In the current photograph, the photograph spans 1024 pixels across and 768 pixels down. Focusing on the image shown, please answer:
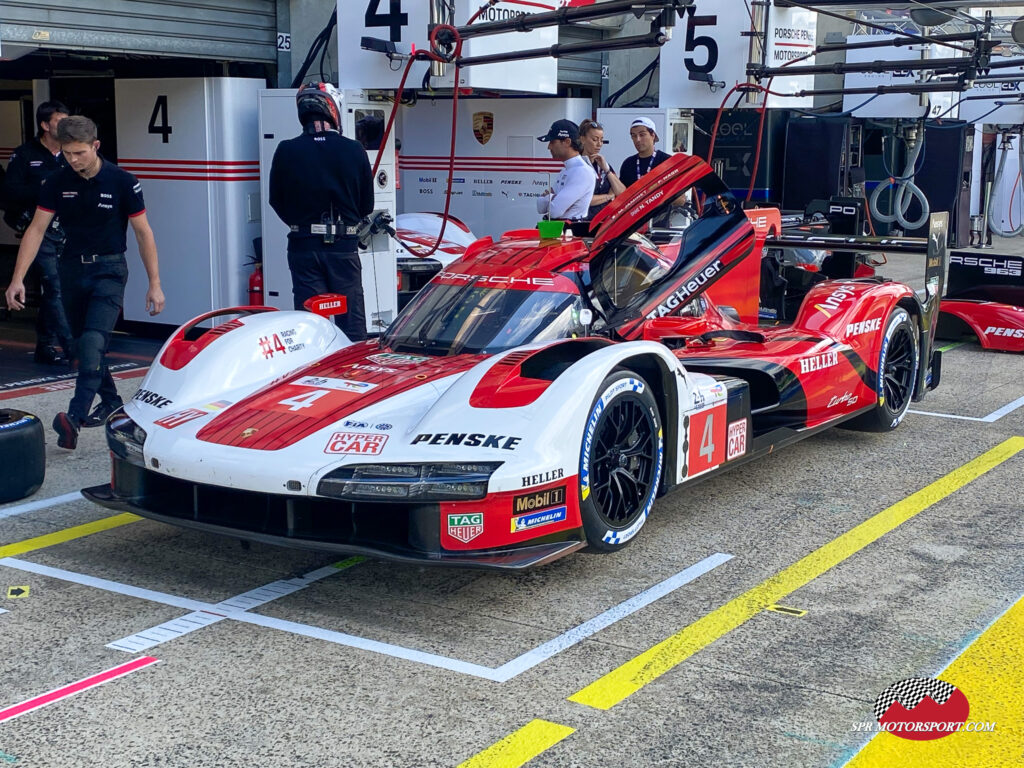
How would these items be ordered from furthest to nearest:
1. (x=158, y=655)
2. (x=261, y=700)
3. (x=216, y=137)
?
(x=216, y=137)
(x=158, y=655)
(x=261, y=700)

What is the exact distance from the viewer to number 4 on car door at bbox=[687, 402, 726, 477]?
197 inches

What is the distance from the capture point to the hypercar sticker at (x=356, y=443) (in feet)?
13.6

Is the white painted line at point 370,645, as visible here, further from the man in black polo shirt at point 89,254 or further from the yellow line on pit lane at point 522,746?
the man in black polo shirt at point 89,254

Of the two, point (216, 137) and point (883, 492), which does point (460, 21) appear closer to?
point (216, 137)

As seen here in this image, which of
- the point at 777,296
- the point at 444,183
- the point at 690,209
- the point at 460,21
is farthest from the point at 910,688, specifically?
the point at 444,183

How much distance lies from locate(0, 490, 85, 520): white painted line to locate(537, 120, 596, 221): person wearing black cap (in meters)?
3.60

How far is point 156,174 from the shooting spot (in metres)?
10.0

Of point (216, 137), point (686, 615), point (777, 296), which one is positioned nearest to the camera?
point (686, 615)

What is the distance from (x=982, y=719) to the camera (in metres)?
3.42

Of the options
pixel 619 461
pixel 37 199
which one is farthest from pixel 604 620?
pixel 37 199

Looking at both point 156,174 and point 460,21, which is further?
point 156,174

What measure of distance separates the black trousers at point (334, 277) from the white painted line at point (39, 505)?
1.93 metres

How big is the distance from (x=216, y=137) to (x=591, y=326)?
5.16 metres

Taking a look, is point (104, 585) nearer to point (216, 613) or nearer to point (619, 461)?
point (216, 613)
